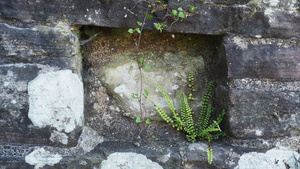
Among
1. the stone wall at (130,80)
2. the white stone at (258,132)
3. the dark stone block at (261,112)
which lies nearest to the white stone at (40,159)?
the stone wall at (130,80)

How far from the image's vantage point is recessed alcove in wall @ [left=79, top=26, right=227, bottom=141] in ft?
5.67

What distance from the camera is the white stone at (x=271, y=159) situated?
5.36 ft

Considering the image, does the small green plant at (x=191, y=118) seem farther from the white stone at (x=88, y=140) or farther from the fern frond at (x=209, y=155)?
the white stone at (x=88, y=140)

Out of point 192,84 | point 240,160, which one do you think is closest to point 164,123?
point 192,84

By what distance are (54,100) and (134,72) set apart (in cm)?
53

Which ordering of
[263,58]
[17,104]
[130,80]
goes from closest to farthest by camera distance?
[17,104] → [263,58] → [130,80]

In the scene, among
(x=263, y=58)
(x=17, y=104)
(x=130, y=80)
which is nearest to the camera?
(x=17, y=104)

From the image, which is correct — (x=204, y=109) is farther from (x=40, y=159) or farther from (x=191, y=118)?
(x=40, y=159)

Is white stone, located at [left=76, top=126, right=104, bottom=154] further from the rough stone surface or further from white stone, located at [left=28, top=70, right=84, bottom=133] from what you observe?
the rough stone surface

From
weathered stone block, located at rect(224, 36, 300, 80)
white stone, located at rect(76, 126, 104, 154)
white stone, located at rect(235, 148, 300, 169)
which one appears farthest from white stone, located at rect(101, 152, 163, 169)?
weathered stone block, located at rect(224, 36, 300, 80)

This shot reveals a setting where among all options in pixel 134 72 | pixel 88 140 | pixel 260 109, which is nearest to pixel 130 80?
pixel 134 72

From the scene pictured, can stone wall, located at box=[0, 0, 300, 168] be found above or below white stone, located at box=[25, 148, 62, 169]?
above

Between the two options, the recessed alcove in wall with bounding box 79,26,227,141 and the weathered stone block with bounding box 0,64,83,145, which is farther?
the recessed alcove in wall with bounding box 79,26,227,141

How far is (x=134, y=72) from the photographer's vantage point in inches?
68.9
